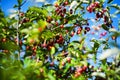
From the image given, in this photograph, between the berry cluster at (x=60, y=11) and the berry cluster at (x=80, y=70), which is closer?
the berry cluster at (x=80, y=70)

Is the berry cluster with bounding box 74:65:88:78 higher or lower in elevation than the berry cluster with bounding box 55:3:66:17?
lower

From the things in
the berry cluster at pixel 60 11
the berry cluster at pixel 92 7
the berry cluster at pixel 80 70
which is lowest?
the berry cluster at pixel 80 70

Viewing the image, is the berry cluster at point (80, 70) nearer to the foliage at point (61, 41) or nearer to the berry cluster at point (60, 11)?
the foliage at point (61, 41)

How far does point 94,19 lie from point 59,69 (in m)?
1.08

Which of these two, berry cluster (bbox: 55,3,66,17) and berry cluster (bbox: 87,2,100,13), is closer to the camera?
berry cluster (bbox: 87,2,100,13)

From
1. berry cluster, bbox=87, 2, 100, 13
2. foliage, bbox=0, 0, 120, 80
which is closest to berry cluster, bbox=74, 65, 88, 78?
foliage, bbox=0, 0, 120, 80

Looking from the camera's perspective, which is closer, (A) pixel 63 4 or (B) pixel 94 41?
(B) pixel 94 41

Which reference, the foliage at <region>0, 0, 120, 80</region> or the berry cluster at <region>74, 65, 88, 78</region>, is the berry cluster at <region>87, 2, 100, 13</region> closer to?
the foliage at <region>0, 0, 120, 80</region>

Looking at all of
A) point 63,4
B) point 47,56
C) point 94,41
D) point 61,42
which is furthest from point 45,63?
point 63,4

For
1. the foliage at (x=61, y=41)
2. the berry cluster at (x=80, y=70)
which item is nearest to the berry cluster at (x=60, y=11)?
the foliage at (x=61, y=41)

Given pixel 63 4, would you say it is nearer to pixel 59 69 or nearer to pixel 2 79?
pixel 59 69

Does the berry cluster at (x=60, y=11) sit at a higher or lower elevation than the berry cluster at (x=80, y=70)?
higher

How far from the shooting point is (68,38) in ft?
17.2

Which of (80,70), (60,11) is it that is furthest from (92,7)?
(80,70)
